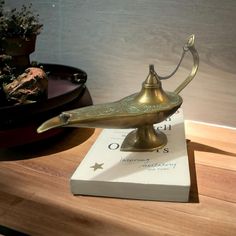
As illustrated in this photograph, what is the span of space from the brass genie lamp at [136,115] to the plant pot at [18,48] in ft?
0.79

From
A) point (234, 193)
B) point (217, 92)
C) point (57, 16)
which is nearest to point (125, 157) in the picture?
point (234, 193)

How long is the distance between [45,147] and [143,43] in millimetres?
311

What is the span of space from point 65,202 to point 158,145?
0.61ft

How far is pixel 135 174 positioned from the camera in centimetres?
50

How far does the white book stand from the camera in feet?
1.55

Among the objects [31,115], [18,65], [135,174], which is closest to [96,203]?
[135,174]

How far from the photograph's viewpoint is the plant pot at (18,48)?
0.65 metres

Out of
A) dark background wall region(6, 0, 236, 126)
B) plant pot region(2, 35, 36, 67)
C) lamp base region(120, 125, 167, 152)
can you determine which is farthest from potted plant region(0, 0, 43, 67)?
lamp base region(120, 125, 167, 152)

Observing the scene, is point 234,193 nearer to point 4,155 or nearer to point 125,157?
point 125,157

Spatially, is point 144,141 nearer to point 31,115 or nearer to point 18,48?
point 31,115

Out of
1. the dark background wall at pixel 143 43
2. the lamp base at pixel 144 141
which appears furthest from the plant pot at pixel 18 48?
the lamp base at pixel 144 141

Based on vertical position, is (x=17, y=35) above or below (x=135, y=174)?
above

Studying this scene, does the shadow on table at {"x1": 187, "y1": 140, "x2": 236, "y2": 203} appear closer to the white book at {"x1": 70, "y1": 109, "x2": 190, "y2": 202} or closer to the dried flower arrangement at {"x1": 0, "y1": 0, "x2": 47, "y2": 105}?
the white book at {"x1": 70, "y1": 109, "x2": 190, "y2": 202}

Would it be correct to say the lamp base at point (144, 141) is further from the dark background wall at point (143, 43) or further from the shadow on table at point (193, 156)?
the dark background wall at point (143, 43)
